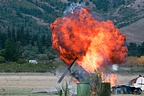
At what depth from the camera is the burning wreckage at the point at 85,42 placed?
37.0 meters

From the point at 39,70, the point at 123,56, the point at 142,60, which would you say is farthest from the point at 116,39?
the point at 142,60

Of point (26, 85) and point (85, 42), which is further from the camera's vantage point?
point (26, 85)

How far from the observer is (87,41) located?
121 ft

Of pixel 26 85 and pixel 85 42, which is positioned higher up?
pixel 85 42

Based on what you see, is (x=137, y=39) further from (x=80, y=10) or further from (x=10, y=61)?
(x=80, y=10)

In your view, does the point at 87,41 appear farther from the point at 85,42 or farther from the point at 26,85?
the point at 26,85

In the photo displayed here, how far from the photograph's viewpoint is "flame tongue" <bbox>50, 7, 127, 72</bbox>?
121 feet

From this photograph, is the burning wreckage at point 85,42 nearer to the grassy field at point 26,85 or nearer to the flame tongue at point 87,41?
the flame tongue at point 87,41

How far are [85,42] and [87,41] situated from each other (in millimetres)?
136

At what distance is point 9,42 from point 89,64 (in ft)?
217

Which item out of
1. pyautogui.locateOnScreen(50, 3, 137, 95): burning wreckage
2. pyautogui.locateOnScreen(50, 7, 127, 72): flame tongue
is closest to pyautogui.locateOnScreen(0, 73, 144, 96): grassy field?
pyautogui.locateOnScreen(50, 3, 137, 95): burning wreckage

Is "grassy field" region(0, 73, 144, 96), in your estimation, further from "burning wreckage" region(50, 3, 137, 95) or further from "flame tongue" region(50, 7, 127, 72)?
"flame tongue" region(50, 7, 127, 72)

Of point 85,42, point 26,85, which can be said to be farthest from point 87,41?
point 26,85

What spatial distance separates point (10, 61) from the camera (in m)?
93.1
